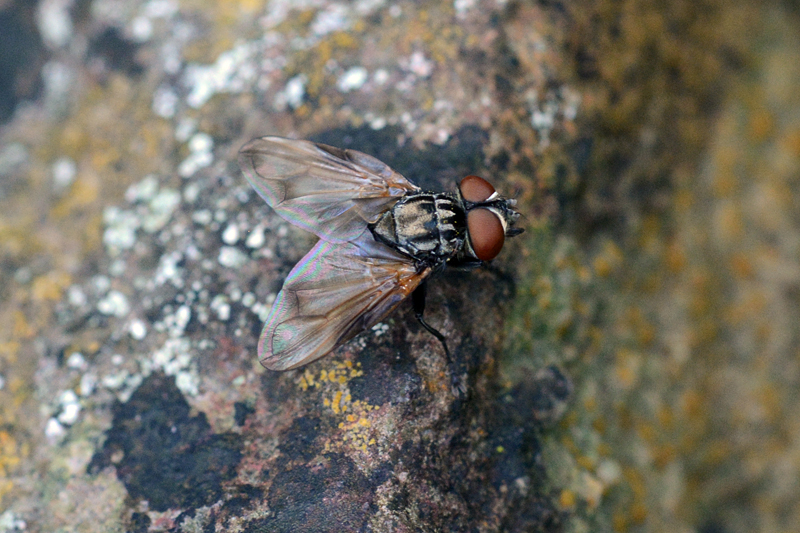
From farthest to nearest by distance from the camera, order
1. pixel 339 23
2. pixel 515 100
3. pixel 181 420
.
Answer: pixel 339 23
pixel 515 100
pixel 181 420

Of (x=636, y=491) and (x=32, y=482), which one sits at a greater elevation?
(x=32, y=482)

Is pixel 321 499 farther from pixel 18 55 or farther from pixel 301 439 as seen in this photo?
pixel 18 55

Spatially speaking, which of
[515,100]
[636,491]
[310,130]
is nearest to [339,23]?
[310,130]

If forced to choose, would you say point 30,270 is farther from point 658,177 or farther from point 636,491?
point 658,177

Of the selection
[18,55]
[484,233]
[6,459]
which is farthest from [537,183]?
[18,55]

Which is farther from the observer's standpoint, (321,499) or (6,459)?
(6,459)

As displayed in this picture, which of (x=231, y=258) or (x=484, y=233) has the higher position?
(x=484, y=233)

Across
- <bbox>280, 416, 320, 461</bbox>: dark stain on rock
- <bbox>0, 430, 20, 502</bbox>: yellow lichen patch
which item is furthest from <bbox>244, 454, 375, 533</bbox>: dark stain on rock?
<bbox>0, 430, 20, 502</bbox>: yellow lichen patch

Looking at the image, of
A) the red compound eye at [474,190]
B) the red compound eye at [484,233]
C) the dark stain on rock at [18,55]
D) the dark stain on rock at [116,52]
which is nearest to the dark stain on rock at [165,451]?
the red compound eye at [484,233]
